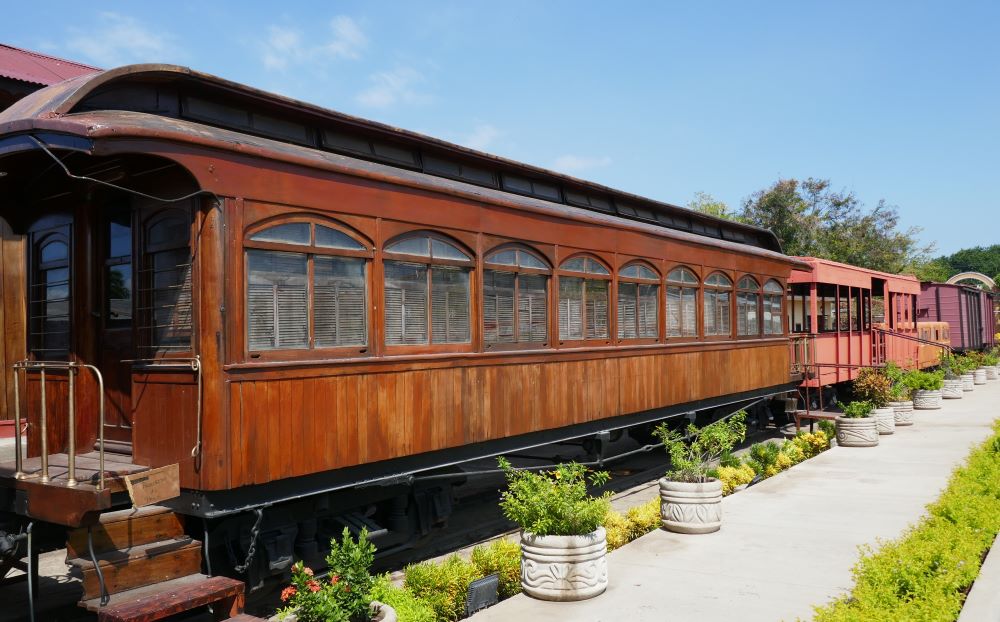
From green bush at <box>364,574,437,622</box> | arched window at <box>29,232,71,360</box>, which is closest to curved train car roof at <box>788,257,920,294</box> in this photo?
green bush at <box>364,574,437,622</box>

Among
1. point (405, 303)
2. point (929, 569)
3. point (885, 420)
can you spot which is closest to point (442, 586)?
point (405, 303)

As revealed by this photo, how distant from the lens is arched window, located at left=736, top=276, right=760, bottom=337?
40.2 feet

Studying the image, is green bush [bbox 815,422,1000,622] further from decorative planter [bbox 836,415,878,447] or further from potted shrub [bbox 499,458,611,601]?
decorative planter [bbox 836,415,878,447]

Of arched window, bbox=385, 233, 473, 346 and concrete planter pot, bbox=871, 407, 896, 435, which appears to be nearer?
arched window, bbox=385, 233, 473, 346

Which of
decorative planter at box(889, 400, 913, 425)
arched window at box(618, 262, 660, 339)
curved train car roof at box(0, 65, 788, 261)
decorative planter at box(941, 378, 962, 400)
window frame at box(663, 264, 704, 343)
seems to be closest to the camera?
→ curved train car roof at box(0, 65, 788, 261)

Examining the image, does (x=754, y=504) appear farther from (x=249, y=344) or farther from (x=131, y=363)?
(x=131, y=363)

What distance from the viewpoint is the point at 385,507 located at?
6.80 metres

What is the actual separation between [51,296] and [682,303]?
7.56 meters

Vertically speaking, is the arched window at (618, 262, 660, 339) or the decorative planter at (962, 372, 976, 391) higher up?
the arched window at (618, 262, 660, 339)

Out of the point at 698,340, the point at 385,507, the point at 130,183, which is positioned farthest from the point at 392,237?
the point at 698,340

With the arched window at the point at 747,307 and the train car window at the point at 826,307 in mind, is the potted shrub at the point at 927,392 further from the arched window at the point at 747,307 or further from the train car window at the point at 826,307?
the arched window at the point at 747,307

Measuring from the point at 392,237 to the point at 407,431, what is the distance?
159 centimetres

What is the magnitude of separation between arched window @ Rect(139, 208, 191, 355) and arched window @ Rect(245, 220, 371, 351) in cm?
43

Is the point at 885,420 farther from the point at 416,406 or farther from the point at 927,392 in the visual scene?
the point at 416,406
